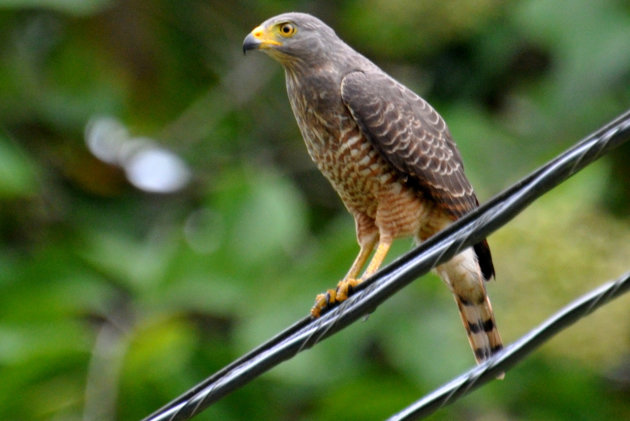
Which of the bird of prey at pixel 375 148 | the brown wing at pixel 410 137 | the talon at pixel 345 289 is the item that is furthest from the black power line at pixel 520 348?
the brown wing at pixel 410 137

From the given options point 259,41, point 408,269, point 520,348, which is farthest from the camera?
point 259,41

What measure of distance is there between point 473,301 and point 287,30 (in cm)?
132

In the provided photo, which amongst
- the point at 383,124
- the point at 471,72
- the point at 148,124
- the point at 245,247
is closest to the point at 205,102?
the point at 148,124

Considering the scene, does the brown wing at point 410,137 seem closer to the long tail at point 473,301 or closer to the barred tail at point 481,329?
the long tail at point 473,301

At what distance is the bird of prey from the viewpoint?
4.88 m

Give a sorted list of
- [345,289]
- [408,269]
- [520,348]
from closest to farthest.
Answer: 1. [520,348]
2. [408,269]
3. [345,289]

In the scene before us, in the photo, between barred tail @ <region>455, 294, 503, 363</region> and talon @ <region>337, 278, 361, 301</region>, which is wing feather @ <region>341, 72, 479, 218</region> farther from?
talon @ <region>337, 278, 361, 301</region>

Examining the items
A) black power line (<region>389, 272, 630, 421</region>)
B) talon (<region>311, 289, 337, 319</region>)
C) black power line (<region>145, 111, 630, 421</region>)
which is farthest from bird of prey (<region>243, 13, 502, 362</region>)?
black power line (<region>389, 272, 630, 421</region>)

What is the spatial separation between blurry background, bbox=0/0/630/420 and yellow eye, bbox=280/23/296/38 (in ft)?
6.34

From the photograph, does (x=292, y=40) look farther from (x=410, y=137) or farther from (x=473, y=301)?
(x=473, y=301)

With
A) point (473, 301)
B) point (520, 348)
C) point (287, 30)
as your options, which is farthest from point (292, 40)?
point (520, 348)

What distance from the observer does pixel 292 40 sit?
507 cm

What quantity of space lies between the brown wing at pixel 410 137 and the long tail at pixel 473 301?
0.08 m

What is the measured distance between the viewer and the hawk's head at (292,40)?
5031 millimetres
